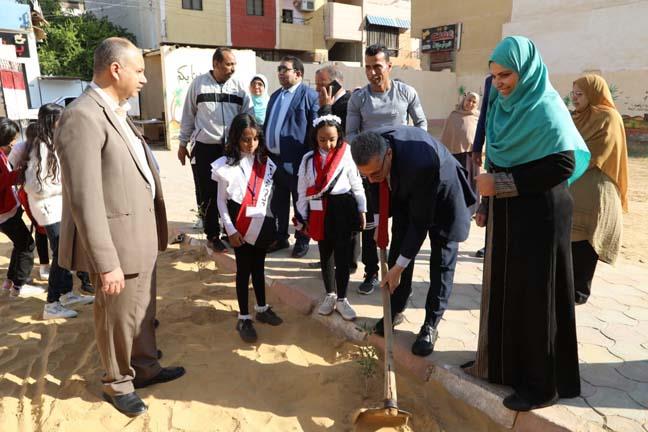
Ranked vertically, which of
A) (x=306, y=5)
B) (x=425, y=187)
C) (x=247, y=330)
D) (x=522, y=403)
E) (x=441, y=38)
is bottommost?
(x=247, y=330)

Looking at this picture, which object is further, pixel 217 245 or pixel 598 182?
pixel 217 245

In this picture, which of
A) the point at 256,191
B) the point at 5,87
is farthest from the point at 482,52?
the point at 256,191

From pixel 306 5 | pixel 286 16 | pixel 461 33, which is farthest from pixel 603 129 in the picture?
pixel 306 5

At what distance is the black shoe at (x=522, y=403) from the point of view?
7.66ft

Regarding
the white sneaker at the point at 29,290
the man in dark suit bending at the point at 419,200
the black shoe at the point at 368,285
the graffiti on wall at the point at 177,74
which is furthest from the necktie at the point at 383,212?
the graffiti on wall at the point at 177,74

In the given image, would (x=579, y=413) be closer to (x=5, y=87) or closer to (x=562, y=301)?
(x=562, y=301)

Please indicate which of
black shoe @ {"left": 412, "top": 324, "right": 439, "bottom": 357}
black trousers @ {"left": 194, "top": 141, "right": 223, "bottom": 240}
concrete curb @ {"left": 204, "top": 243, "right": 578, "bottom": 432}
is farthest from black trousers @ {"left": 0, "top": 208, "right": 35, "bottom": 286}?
black shoe @ {"left": 412, "top": 324, "right": 439, "bottom": 357}

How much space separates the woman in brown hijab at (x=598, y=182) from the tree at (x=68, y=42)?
67.8 ft

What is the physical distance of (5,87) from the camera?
13.4 m

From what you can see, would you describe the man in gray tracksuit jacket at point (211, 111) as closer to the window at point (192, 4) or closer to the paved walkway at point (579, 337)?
the paved walkway at point (579, 337)

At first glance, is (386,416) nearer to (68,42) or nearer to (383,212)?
(383,212)

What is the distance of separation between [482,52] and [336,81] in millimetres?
20443

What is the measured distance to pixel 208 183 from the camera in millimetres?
4707

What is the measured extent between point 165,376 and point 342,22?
2619 centimetres
